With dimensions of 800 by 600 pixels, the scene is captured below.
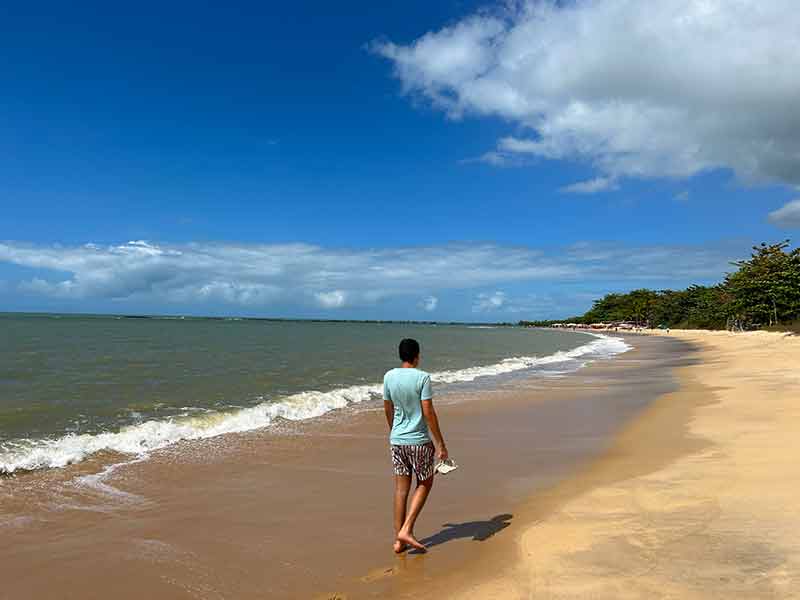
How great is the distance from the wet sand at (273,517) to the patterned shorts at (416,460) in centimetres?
72

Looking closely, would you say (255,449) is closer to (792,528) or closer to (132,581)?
(132,581)

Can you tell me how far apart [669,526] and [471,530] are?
1.86 metres

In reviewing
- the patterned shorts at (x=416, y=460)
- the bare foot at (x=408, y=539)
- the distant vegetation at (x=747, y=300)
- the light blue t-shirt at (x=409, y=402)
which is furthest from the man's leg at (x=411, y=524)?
the distant vegetation at (x=747, y=300)

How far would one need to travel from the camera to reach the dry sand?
13.1ft

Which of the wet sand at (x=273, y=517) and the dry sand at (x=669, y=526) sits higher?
the dry sand at (x=669, y=526)

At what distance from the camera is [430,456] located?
198 inches

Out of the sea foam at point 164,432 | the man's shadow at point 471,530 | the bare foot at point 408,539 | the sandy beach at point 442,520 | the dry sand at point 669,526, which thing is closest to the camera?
the dry sand at point 669,526

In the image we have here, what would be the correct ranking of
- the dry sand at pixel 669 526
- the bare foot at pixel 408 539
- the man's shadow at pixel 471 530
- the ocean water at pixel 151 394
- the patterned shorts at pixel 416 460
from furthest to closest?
the ocean water at pixel 151 394, the man's shadow at pixel 471 530, the patterned shorts at pixel 416 460, the bare foot at pixel 408 539, the dry sand at pixel 669 526

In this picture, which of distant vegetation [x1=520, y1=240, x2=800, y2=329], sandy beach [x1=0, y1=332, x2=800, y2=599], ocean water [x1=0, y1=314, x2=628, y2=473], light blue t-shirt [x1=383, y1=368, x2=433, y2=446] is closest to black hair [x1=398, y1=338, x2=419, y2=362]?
light blue t-shirt [x1=383, y1=368, x2=433, y2=446]

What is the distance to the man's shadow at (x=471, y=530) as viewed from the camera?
207 inches

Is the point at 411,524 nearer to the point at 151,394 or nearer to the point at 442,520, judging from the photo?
the point at 442,520

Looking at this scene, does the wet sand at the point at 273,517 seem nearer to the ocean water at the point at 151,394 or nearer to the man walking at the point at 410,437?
the man walking at the point at 410,437

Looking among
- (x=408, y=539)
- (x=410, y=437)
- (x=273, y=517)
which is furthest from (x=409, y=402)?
(x=273, y=517)

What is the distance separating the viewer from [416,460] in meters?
4.96
